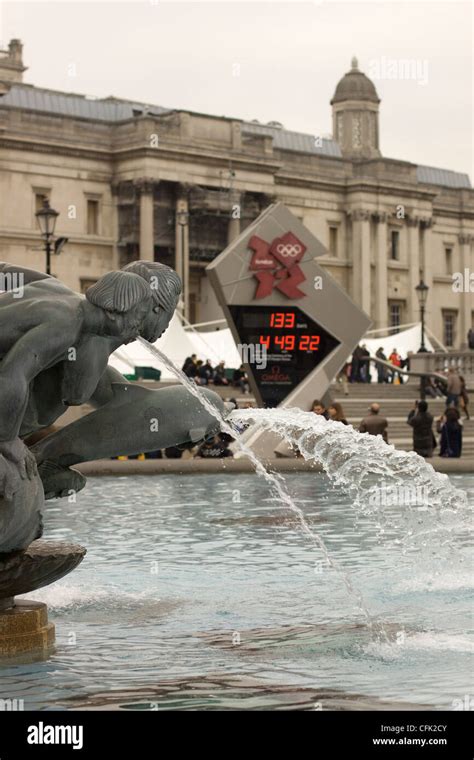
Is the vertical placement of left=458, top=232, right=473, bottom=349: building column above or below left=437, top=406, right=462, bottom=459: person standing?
above

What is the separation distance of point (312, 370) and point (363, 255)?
167 ft

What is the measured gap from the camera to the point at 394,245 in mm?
77062

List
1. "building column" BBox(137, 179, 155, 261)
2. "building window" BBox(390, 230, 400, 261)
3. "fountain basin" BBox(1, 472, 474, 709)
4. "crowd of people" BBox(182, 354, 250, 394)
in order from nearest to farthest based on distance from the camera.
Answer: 1. "fountain basin" BBox(1, 472, 474, 709)
2. "crowd of people" BBox(182, 354, 250, 394)
3. "building column" BBox(137, 179, 155, 261)
4. "building window" BBox(390, 230, 400, 261)

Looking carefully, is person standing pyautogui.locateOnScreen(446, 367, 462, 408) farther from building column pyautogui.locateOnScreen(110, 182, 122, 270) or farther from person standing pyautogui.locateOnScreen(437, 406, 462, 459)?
building column pyautogui.locateOnScreen(110, 182, 122, 270)

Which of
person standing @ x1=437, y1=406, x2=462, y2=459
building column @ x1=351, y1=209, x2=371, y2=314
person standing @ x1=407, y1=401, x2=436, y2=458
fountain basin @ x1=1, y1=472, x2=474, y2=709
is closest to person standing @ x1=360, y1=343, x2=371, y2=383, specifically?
person standing @ x1=437, y1=406, x2=462, y2=459

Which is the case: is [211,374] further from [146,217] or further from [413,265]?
[413,265]

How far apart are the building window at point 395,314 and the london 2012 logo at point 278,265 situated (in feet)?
171

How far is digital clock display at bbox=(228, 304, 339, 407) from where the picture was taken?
2322 cm

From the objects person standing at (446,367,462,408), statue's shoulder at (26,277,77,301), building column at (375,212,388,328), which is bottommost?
person standing at (446,367,462,408)

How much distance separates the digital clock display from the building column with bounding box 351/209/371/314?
49927mm

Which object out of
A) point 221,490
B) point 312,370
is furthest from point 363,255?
point 221,490

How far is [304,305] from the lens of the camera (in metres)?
23.5

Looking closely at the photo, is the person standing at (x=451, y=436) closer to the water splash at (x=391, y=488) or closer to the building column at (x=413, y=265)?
the water splash at (x=391, y=488)
